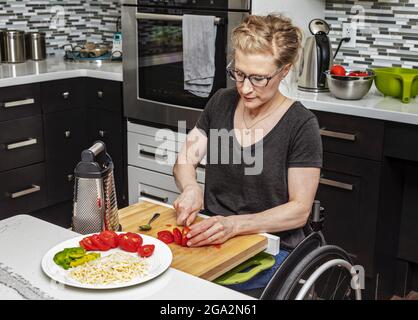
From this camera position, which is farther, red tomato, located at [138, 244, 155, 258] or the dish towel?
the dish towel

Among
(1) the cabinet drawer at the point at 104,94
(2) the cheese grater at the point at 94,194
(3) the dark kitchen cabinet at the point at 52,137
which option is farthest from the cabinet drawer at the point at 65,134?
(2) the cheese grater at the point at 94,194

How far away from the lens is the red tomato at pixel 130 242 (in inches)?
55.3

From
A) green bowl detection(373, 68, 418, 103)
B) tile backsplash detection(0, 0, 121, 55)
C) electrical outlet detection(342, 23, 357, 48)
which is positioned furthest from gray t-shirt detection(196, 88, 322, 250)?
tile backsplash detection(0, 0, 121, 55)

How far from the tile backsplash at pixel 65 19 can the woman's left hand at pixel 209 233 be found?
2.84 metres

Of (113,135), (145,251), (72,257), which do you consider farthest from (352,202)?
(72,257)

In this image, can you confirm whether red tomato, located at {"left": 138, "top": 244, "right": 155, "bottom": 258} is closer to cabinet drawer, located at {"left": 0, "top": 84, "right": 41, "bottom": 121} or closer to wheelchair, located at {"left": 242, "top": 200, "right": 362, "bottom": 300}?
wheelchair, located at {"left": 242, "top": 200, "right": 362, "bottom": 300}

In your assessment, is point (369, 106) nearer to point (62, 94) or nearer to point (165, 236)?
point (165, 236)

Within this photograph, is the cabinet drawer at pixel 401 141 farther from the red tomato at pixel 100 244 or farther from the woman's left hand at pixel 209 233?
the red tomato at pixel 100 244

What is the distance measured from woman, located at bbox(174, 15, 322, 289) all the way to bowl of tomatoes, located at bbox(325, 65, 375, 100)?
3.01 ft

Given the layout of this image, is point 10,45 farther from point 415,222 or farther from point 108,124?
point 415,222

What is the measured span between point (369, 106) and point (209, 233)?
1397 millimetres

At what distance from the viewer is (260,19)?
188 centimetres

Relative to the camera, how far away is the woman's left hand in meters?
1.53
